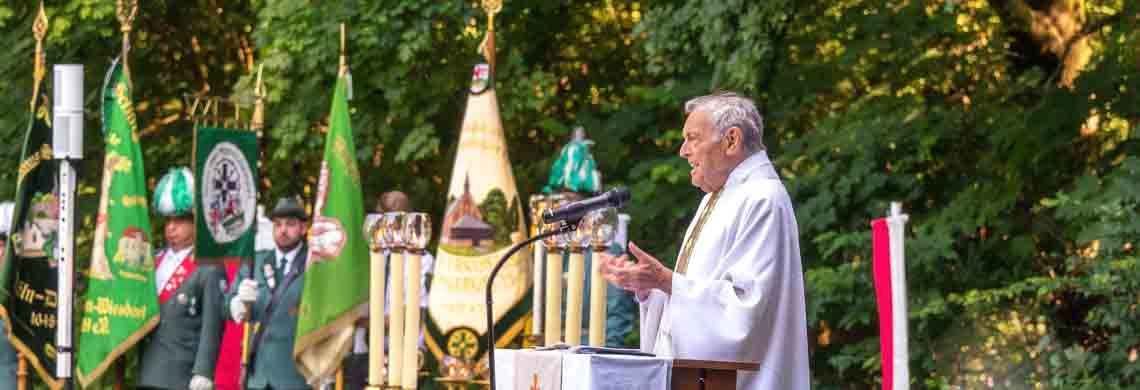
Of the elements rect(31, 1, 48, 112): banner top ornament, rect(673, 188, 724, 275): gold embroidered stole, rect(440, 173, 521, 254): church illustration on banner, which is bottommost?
rect(673, 188, 724, 275): gold embroidered stole

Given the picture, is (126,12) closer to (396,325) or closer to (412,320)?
(396,325)

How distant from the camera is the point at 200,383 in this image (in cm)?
1075

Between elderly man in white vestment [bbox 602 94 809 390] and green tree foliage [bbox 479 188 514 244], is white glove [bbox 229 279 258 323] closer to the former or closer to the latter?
green tree foliage [bbox 479 188 514 244]

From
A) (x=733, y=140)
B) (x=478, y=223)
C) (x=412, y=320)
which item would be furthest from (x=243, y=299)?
(x=733, y=140)

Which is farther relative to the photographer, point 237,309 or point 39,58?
point 39,58

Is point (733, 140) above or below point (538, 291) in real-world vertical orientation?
above

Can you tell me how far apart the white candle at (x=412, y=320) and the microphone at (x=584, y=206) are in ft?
6.83

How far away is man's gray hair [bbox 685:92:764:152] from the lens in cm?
520

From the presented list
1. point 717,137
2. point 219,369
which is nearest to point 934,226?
point 219,369

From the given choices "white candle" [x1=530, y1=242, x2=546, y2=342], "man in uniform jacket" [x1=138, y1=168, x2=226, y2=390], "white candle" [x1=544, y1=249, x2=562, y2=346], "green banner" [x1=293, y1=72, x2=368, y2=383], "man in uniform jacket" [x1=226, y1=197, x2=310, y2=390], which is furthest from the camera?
"man in uniform jacket" [x1=138, y1=168, x2=226, y2=390]

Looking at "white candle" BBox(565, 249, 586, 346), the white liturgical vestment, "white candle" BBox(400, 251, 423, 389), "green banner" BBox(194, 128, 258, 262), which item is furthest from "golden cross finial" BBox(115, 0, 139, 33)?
the white liturgical vestment

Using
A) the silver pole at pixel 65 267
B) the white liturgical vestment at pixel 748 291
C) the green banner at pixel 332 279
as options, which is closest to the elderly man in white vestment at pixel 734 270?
the white liturgical vestment at pixel 748 291

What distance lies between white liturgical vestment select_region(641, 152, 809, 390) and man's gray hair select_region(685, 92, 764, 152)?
0.07 metres

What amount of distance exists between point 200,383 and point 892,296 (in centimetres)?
457
